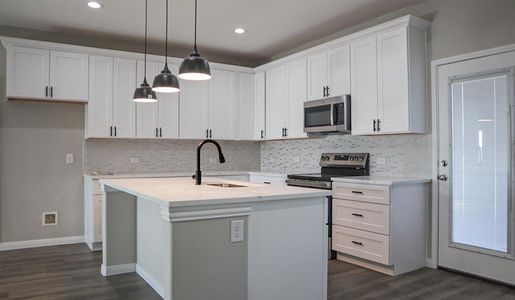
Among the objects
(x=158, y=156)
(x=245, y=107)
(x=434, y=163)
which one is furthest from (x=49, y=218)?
(x=434, y=163)

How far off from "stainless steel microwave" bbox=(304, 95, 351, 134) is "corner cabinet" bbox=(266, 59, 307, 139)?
22 cm

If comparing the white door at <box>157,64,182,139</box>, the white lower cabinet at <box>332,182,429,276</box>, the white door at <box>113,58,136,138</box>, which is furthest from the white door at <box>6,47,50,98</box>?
the white lower cabinet at <box>332,182,429,276</box>

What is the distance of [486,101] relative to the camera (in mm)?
3455

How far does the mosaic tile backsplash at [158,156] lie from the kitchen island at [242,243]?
2.56 meters

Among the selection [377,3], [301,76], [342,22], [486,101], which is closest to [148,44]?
[301,76]

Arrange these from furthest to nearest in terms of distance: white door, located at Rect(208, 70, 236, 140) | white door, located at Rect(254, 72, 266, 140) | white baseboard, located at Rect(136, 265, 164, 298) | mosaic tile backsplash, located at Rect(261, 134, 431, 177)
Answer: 1. white door, located at Rect(254, 72, 266, 140)
2. white door, located at Rect(208, 70, 236, 140)
3. mosaic tile backsplash, located at Rect(261, 134, 431, 177)
4. white baseboard, located at Rect(136, 265, 164, 298)

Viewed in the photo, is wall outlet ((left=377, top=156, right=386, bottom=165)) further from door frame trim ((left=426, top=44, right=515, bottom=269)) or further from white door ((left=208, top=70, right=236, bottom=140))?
white door ((left=208, top=70, right=236, bottom=140))

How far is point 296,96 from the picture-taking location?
5.22m

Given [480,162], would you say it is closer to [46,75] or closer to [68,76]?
[68,76]

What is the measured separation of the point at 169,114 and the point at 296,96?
175cm

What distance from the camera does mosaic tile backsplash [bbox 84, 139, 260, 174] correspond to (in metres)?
5.15

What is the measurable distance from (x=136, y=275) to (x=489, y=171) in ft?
10.8

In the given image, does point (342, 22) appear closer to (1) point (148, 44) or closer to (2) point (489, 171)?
(2) point (489, 171)

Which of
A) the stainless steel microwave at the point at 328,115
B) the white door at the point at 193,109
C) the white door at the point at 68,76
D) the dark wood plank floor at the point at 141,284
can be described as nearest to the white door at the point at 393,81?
the stainless steel microwave at the point at 328,115
